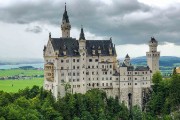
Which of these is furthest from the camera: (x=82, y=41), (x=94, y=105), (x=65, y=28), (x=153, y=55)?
(x=153, y=55)

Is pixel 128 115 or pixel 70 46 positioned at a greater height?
pixel 70 46

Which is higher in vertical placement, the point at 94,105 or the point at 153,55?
the point at 153,55

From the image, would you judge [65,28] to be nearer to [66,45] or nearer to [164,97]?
[66,45]

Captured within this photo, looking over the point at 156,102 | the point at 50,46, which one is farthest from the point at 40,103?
the point at 156,102

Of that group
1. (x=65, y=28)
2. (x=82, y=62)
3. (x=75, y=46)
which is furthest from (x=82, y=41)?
(x=65, y=28)

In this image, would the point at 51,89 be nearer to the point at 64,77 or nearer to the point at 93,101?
the point at 64,77

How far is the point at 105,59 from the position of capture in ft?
475

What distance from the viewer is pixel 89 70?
5586 inches

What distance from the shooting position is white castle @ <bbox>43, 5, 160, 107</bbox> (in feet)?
452

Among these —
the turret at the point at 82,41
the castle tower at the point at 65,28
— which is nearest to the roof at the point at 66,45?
the turret at the point at 82,41

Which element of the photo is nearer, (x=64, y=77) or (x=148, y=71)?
(x=64, y=77)

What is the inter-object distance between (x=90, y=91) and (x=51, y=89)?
13118mm

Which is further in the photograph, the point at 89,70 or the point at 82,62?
the point at 89,70

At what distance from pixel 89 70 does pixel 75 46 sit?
9313 millimetres
